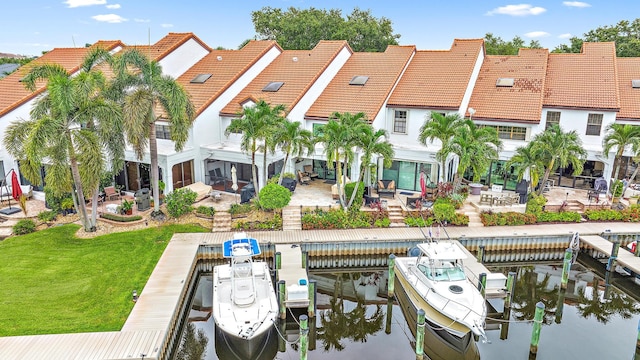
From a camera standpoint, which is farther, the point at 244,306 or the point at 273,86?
the point at 273,86

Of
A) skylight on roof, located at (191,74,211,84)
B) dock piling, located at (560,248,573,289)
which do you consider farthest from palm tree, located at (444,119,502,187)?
skylight on roof, located at (191,74,211,84)

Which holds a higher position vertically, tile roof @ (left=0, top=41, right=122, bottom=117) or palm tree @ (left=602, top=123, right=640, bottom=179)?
tile roof @ (left=0, top=41, right=122, bottom=117)

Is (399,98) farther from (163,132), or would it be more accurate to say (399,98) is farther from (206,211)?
(163,132)

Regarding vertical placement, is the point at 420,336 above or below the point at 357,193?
below

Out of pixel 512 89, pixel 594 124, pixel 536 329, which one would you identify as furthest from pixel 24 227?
pixel 594 124

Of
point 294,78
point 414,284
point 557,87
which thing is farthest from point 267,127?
point 557,87

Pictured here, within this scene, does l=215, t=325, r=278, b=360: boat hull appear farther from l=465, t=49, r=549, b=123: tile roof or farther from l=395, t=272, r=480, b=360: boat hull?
l=465, t=49, r=549, b=123: tile roof
